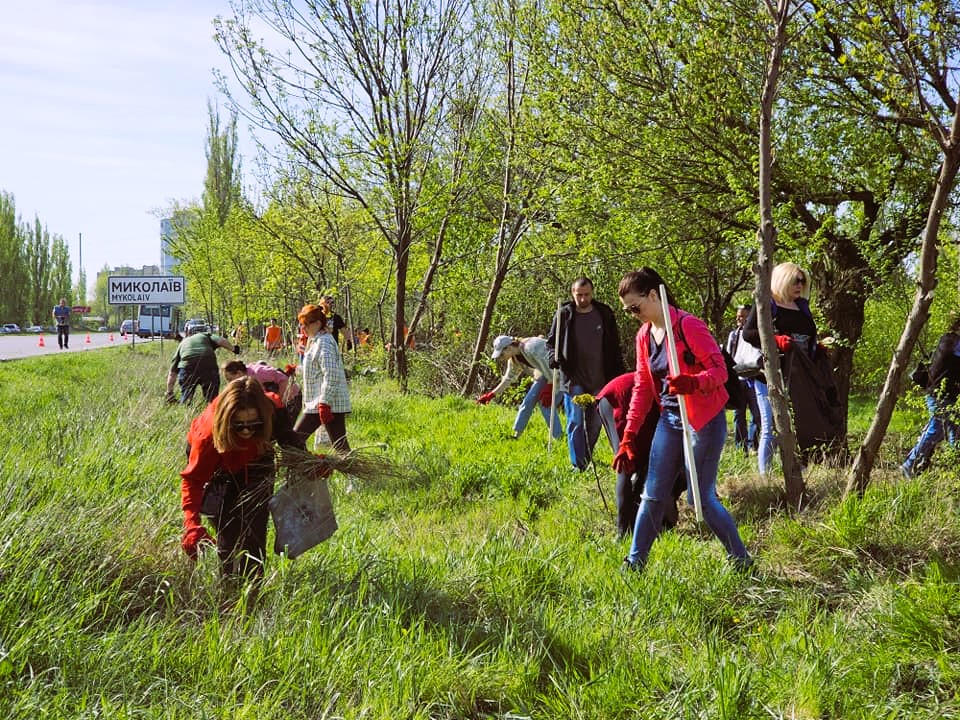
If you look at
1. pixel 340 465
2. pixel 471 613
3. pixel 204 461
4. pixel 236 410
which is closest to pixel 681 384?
pixel 471 613

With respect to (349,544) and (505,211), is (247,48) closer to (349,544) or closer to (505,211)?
(505,211)

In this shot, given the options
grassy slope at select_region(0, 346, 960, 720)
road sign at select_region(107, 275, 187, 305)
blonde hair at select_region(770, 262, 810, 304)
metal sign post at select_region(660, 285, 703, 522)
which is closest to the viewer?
grassy slope at select_region(0, 346, 960, 720)

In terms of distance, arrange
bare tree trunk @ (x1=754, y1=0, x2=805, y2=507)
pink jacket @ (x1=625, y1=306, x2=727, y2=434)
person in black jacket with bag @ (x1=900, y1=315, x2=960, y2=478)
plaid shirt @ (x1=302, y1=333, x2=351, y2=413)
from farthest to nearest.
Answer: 1. person in black jacket with bag @ (x1=900, y1=315, x2=960, y2=478)
2. plaid shirt @ (x1=302, y1=333, x2=351, y2=413)
3. bare tree trunk @ (x1=754, y1=0, x2=805, y2=507)
4. pink jacket @ (x1=625, y1=306, x2=727, y2=434)

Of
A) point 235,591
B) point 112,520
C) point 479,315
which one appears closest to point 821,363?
point 235,591

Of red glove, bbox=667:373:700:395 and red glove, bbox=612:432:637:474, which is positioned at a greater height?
red glove, bbox=667:373:700:395

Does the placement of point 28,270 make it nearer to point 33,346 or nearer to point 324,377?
point 33,346

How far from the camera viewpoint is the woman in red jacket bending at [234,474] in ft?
12.9

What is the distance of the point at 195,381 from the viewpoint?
9.86m

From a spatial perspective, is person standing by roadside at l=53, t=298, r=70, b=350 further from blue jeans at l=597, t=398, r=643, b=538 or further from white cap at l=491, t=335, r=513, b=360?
blue jeans at l=597, t=398, r=643, b=538

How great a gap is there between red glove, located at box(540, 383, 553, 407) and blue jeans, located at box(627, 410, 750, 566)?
4274mm

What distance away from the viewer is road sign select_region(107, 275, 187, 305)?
22953 mm

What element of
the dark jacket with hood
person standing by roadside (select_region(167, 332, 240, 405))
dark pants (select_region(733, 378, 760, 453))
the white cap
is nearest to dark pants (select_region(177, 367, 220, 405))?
person standing by roadside (select_region(167, 332, 240, 405))

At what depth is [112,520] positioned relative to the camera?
415 centimetres

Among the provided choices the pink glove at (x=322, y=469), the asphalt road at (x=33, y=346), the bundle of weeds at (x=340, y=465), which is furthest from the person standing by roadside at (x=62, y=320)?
the pink glove at (x=322, y=469)
